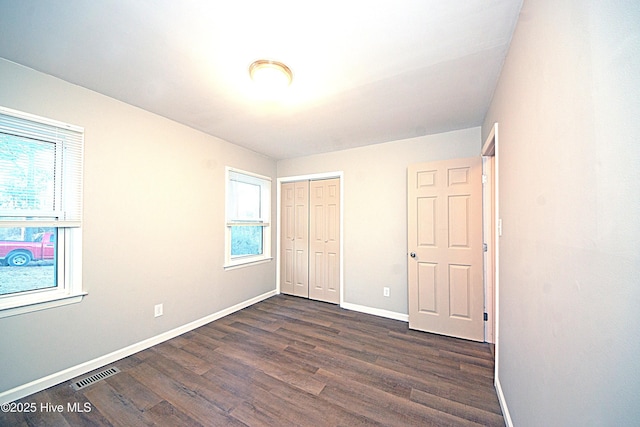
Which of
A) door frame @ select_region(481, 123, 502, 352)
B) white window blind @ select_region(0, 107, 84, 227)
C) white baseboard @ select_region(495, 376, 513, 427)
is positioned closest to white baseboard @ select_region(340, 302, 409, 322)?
door frame @ select_region(481, 123, 502, 352)

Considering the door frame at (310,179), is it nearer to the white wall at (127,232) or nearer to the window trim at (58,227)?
the white wall at (127,232)

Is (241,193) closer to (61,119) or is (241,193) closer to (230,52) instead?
(61,119)

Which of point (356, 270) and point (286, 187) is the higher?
point (286, 187)

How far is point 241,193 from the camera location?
12.1ft

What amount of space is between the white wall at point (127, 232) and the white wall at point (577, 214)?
3.15 metres

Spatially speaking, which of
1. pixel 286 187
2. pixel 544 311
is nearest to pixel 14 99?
pixel 286 187

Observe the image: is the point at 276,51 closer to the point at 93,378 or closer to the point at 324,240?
the point at 324,240

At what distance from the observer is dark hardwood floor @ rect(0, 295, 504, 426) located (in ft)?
5.21

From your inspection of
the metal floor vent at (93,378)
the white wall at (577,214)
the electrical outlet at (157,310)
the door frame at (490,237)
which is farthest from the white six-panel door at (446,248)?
the metal floor vent at (93,378)

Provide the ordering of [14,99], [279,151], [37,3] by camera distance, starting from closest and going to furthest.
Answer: [37,3], [14,99], [279,151]

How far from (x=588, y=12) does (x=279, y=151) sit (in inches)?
138

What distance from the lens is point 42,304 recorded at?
182cm

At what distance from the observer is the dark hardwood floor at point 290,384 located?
159cm

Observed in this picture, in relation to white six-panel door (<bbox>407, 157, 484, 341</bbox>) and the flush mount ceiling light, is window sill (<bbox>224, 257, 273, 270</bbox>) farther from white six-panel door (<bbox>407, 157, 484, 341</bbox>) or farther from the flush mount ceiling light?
the flush mount ceiling light
